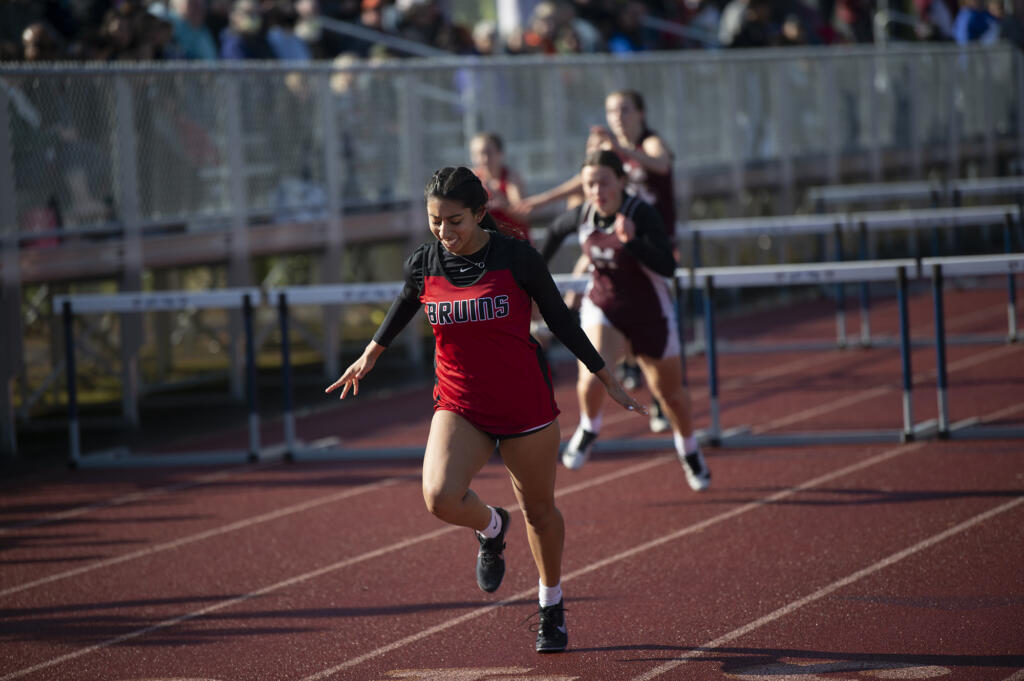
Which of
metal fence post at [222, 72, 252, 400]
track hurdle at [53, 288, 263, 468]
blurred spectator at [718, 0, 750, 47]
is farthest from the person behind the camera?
blurred spectator at [718, 0, 750, 47]

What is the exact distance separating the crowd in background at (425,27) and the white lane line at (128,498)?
4303mm

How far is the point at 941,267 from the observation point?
912cm

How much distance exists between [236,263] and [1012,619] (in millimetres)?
8889

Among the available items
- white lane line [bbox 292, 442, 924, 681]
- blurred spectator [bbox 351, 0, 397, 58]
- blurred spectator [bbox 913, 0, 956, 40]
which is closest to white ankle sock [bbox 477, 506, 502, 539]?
white lane line [bbox 292, 442, 924, 681]

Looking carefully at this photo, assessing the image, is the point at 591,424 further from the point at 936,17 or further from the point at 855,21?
the point at 936,17

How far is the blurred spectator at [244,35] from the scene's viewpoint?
1471 cm

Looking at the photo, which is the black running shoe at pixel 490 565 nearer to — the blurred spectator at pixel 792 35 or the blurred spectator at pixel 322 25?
the blurred spectator at pixel 322 25

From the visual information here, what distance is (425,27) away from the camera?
18234mm

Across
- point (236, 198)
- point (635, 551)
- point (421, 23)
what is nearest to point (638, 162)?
point (635, 551)

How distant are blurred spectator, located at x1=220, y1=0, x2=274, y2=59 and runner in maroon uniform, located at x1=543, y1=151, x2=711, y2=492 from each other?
7509mm

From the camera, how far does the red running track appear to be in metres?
5.61

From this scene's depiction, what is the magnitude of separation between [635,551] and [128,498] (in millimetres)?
3729

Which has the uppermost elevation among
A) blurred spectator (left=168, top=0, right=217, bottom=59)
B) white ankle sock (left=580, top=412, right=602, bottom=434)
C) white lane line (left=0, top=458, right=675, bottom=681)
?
blurred spectator (left=168, top=0, right=217, bottom=59)

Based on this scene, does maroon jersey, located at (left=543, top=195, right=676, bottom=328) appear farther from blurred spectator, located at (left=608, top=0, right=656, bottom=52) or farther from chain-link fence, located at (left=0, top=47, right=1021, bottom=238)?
blurred spectator, located at (left=608, top=0, right=656, bottom=52)
